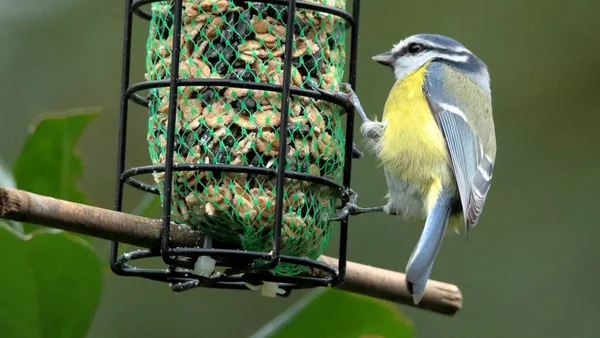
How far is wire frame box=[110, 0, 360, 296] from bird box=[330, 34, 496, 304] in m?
0.62

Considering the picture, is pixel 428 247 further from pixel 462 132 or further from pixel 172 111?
pixel 172 111

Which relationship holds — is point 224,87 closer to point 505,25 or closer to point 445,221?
point 445,221

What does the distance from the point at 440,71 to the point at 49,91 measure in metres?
3.22

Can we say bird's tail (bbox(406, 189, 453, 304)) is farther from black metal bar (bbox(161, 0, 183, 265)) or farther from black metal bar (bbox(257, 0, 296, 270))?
black metal bar (bbox(161, 0, 183, 265))

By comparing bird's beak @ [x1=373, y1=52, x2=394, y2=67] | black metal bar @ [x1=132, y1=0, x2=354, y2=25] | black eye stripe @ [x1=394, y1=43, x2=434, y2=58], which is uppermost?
black metal bar @ [x1=132, y1=0, x2=354, y2=25]

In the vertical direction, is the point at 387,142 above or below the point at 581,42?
below

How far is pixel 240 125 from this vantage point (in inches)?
104

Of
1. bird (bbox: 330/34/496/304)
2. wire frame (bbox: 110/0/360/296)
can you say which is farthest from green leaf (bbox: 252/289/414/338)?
bird (bbox: 330/34/496/304)

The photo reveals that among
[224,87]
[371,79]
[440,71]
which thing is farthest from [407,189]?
[371,79]

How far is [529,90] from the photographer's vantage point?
22.4 ft

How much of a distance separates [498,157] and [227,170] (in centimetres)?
426

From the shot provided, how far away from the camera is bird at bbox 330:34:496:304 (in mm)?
3516

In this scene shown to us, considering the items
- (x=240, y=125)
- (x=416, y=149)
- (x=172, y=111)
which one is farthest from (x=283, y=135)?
(x=416, y=149)

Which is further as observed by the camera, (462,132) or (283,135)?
(462,132)
